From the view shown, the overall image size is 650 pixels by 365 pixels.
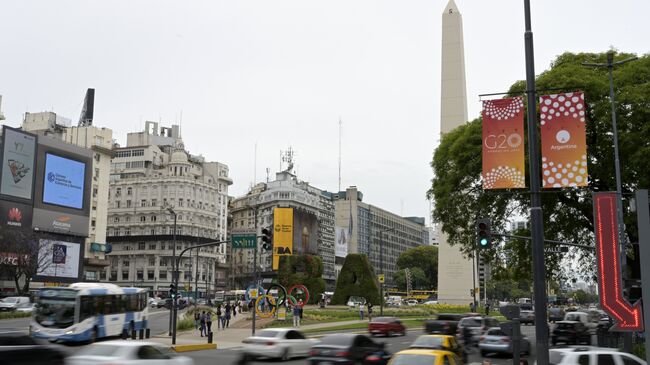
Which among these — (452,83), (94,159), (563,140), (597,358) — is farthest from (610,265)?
(94,159)

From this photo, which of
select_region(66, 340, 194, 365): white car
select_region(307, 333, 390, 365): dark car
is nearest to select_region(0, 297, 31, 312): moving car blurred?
select_region(307, 333, 390, 365): dark car

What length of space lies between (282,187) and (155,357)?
140846 millimetres

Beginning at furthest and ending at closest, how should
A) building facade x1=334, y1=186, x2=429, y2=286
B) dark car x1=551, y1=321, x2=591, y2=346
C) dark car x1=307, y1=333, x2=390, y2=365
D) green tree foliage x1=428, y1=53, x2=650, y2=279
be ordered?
1. building facade x1=334, y1=186, x2=429, y2=286
2. dark car x1=551, y1=321, x2=591, y2=346
3. green tree foliage x1=428, y1=53, x2=650, y2=279
4. dark car x1=307, y1=333, x2=390, y2=365

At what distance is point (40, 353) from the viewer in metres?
14.3

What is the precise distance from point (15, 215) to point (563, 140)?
79.5m

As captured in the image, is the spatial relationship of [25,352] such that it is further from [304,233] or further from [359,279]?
[304,233]

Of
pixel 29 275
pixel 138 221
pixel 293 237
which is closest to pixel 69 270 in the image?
pixel 29 275

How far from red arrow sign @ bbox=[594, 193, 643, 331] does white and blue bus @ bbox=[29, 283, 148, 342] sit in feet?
83.5

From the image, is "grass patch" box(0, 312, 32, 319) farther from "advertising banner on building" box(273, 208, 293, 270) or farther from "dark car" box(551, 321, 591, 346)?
"advertising banner on building" box(273, 208, 293, 270)

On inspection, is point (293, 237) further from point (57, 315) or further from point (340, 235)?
point (57, 315)

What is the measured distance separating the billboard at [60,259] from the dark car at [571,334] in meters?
67.7

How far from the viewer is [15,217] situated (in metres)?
81.9

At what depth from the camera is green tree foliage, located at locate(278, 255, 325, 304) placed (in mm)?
71625

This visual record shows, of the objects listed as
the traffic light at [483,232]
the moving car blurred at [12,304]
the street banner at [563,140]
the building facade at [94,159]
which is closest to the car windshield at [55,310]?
the traffic light at [483,232]
